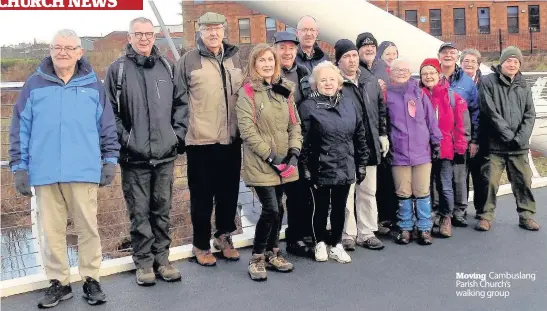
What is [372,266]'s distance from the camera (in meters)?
3.78

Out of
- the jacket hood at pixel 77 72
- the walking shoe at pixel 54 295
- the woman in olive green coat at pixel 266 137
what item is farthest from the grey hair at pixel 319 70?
the walking shoe at pixel 54 295

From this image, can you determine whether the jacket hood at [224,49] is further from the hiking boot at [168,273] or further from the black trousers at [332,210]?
the hiking boot at [168,273]

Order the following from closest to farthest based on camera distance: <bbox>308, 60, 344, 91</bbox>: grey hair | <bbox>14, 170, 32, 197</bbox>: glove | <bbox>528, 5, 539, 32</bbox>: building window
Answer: <bbox>14, 170, 32, 197</bbox>: glove
<bbox>308, 60, 344, 91</bbox>: grey hair
<bbox>528, 5, 539, 32</bbox>: building window

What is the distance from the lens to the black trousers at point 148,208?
137 inches

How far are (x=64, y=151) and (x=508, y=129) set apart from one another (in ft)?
10.9

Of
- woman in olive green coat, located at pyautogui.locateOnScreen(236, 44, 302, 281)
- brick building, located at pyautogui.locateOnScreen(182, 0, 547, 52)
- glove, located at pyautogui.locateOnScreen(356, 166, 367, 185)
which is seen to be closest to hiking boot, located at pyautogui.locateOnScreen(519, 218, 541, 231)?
glove, located at pyautogui.locateOnScreen(356, 166, 367, 185)

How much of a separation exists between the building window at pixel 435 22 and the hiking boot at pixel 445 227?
28.1 meters

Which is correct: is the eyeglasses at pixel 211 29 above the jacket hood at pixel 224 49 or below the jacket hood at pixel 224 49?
above

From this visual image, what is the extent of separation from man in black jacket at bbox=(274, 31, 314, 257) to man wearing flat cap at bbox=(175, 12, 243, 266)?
0.34 m

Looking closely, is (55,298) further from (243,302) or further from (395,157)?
(395,157)

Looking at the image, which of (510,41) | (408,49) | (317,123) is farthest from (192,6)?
(317,123)

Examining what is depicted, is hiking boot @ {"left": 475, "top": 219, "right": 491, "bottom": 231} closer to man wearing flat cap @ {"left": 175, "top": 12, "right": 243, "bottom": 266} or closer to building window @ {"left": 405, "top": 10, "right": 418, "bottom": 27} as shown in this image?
man wearing flat cap @ {"left": 175, "top": 12, "right": 243, "bottom": 266}

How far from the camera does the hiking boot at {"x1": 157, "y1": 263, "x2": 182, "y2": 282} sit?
355cm

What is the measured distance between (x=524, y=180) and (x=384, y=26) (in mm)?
1954
